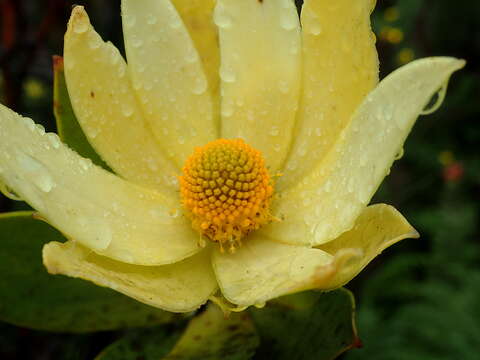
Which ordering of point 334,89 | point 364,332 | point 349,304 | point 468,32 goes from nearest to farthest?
point 349,304 → point 334,89 → point 364,332 → point 468,32

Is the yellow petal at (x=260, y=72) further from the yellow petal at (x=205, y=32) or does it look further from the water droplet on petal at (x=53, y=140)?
the water droplet on petal at (x=53, y=140)

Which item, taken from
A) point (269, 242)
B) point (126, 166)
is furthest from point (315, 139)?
point (126, 166)

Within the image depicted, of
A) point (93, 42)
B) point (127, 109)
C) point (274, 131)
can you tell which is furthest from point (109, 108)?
point (274, 131)

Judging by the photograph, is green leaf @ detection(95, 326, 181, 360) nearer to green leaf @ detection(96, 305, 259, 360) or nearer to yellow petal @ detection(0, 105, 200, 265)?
green leaf @ detection(96, 305, 259, 360)

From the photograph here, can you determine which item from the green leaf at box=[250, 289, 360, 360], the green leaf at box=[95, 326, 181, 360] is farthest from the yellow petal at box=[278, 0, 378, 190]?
the green leaf at box=[95, 326, 181, 360]

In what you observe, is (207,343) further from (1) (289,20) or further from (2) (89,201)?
(1) (289,20)

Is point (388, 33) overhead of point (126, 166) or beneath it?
beneath

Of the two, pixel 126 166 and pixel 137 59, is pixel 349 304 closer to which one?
pixel 126 166
